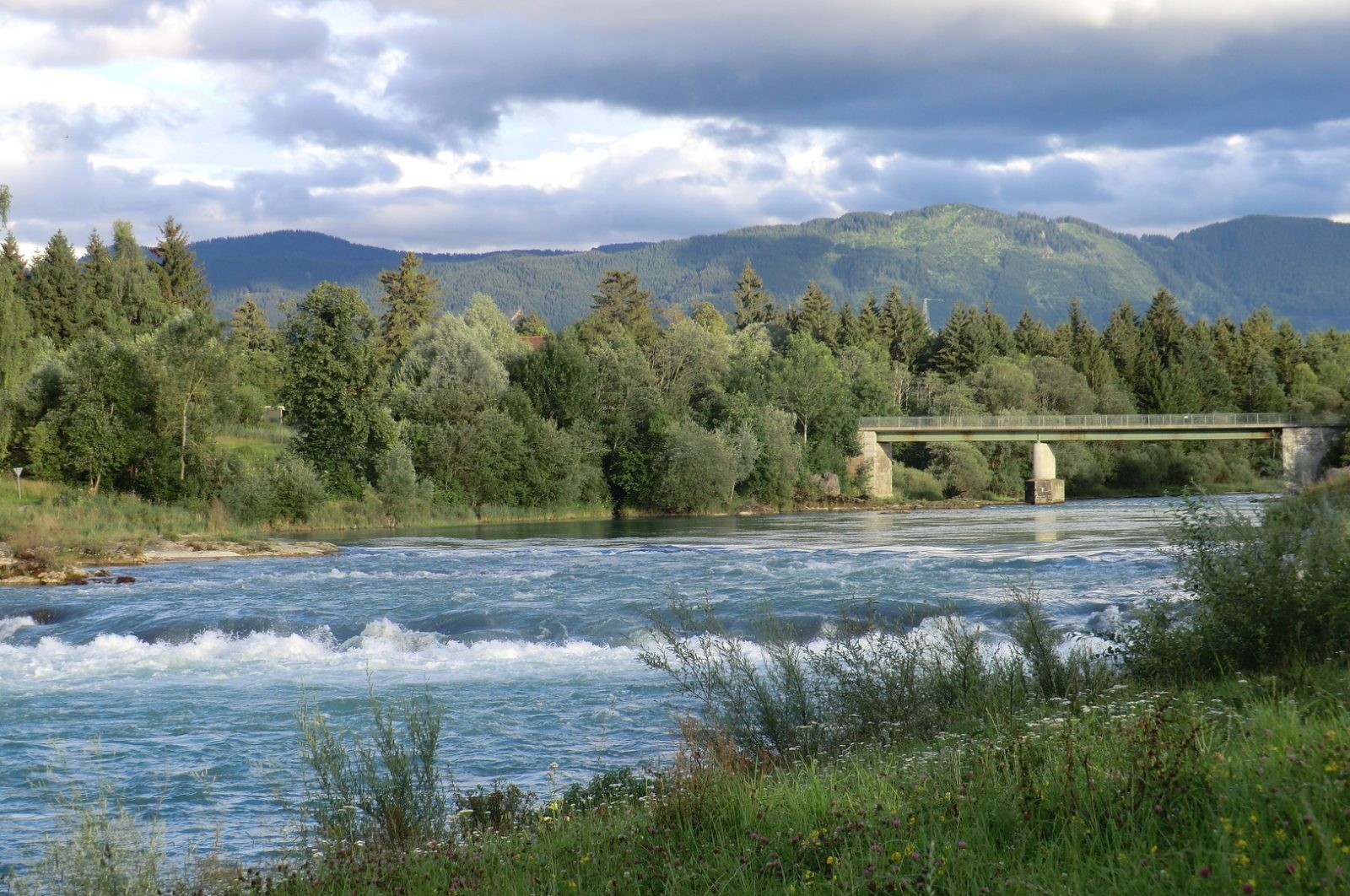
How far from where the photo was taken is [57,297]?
7681 cm

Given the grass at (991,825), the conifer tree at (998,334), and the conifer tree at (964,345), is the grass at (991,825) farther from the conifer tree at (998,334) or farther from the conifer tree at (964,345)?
the conifer tree at (998,334)

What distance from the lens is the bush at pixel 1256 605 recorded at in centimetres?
1030

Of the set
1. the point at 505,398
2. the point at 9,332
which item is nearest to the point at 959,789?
the point at 9,332

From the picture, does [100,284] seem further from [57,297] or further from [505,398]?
[505,398]

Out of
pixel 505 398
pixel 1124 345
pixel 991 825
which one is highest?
pixel 1124 345

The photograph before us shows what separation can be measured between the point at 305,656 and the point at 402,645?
168 cm

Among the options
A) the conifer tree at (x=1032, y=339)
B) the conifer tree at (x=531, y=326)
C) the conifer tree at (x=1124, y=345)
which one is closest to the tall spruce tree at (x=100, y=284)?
the conifer tree at (x=531, y=326)

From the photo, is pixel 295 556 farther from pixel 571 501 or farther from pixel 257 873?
pixel 257 873

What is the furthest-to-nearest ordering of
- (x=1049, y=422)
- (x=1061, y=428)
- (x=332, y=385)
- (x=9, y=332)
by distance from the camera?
1. (x=1049, y=422)
2. (x=1061, y=428)
3. (x=332, y=385)
4. (x=9, y=332)

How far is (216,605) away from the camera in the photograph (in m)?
26.3

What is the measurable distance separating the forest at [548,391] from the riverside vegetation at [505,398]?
0.17 meters

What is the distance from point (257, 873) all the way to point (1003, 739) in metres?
4.73

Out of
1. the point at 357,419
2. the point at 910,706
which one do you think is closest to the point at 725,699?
the point at 910,706

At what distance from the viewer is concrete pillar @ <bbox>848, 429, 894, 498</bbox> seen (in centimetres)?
8769
